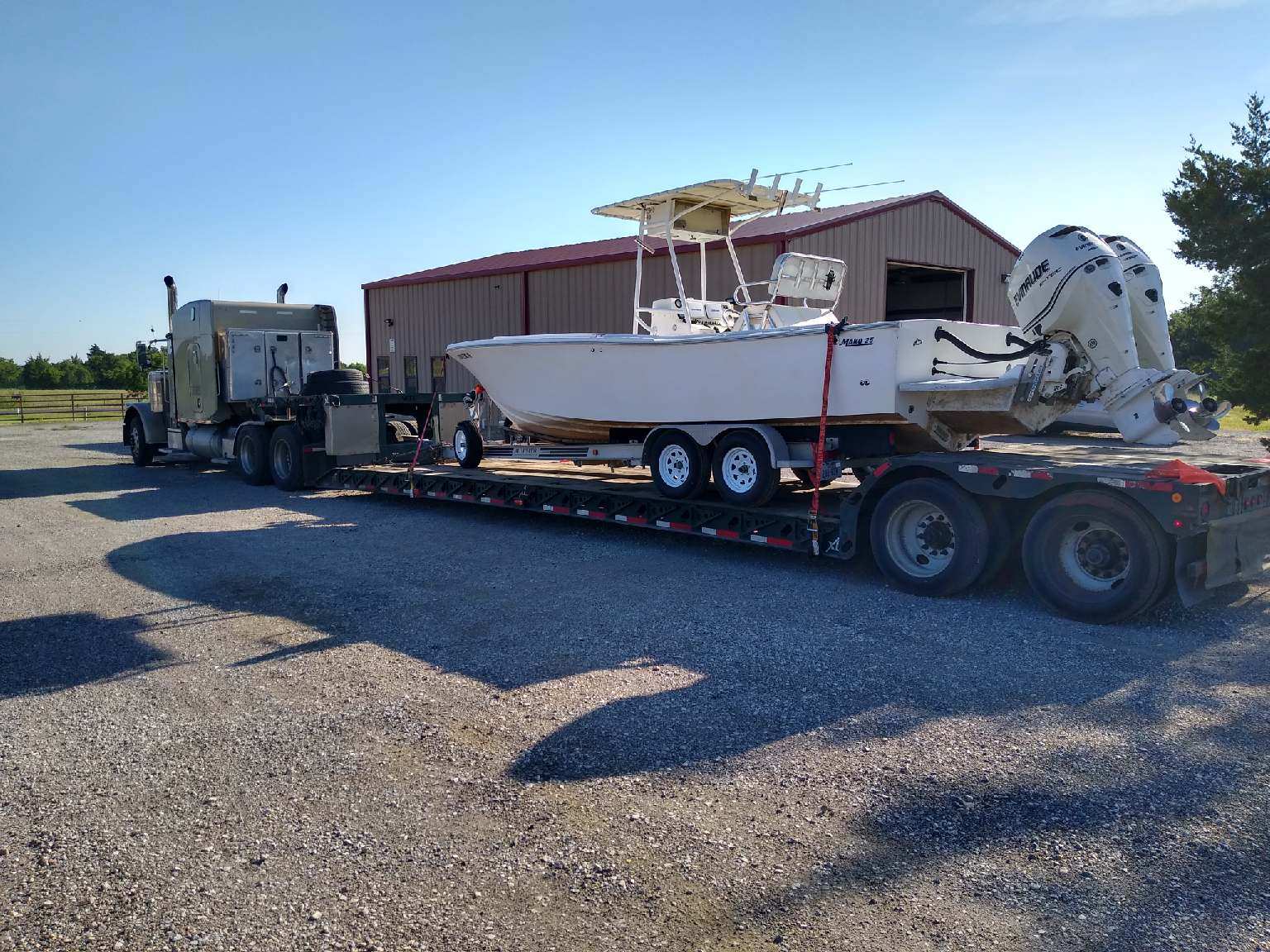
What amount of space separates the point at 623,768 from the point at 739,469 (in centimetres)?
459

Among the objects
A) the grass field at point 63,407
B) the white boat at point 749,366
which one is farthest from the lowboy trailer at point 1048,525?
the grass field at point 63,407

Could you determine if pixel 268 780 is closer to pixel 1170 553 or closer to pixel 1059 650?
pixel 1059 650

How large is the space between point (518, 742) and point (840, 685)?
1.68 meters

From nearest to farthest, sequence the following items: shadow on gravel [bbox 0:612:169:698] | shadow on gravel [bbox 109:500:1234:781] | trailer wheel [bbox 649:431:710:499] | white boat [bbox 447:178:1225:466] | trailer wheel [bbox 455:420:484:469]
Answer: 1. shadow on gravel [bbox 109:500:1234:781]
2. shadow on gravel [bbox 0:612:169:698]
3. white boat [bbox 447:178:1225:466]
4. trailer wheel [bbox 649:431:710:499]
5. trailer wheel [bbox 455:420:484:469]

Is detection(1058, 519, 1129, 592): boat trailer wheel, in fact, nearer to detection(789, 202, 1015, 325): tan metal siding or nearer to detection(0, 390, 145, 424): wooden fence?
detection(789, 202, 1015, 325): tan metal siding

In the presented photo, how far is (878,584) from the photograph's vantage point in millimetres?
7234

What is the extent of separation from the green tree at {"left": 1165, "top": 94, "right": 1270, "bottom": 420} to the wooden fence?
1285 inches

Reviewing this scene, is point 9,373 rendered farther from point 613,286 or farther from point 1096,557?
point 1096,557

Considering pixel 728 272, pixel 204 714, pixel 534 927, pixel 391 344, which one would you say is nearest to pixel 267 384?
pixel 728 272

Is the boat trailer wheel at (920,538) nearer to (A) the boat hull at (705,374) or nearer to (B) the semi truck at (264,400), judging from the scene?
(A) the boat hull at (705,374)

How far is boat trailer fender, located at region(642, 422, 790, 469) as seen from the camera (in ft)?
26.3

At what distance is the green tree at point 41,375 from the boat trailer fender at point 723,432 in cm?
5880

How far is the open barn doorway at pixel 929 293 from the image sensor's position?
1862 centimetres

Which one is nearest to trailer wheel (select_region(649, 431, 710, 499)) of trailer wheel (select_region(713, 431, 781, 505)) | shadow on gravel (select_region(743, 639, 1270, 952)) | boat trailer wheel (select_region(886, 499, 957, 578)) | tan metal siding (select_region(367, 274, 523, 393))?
trailer wheel (select_region(713, 431, 781, 505))
